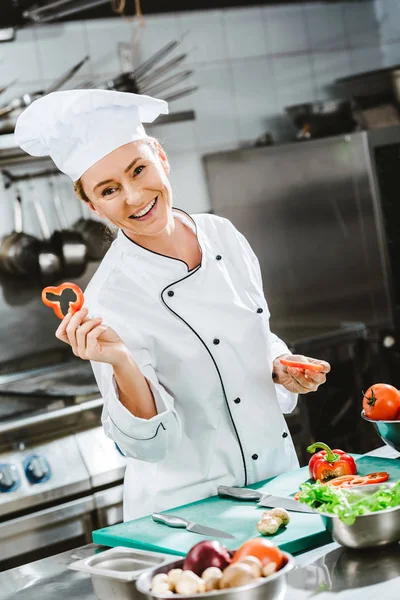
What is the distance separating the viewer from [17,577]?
1659mm

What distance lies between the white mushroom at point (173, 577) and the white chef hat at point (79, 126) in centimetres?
87

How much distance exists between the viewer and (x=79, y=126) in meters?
1.78

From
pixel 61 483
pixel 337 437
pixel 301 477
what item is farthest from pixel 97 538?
pixel 337 437

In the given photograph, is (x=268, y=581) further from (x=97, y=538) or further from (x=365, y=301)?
(x=365, y=301)

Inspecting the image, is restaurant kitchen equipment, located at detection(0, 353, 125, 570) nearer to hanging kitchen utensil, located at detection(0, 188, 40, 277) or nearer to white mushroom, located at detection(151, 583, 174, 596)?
hanging kitchen utensil, located at detection(0, 188, 40, 277)

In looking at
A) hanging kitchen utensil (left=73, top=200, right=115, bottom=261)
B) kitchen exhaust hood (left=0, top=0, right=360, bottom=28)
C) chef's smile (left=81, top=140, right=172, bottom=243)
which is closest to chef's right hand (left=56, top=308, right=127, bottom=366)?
chef's smile (left=81, top=140, right=172, bottom=243)

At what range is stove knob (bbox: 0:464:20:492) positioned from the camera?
113 inches

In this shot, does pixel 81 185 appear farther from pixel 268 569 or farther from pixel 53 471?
pixel 53 471

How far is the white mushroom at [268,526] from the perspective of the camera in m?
1.56

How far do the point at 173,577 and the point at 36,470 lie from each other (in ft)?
5.80

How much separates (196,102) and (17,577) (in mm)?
3095

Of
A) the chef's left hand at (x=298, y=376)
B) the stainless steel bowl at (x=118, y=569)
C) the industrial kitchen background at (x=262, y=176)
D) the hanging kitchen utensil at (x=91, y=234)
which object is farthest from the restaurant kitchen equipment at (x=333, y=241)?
the stainless steel bowl at (x=118, y=569)

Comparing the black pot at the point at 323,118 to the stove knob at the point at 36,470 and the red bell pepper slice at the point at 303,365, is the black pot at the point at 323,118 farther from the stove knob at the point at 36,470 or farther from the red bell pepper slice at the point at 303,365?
the red bell pepper slice at the point at 303,365

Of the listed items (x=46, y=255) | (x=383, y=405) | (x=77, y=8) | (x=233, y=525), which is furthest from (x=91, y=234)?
(x=233, y=525)
